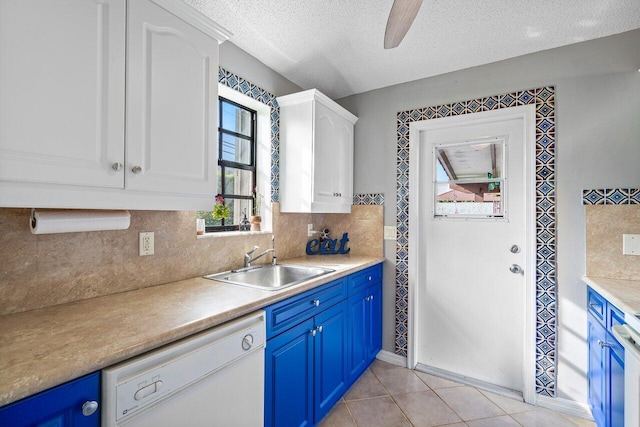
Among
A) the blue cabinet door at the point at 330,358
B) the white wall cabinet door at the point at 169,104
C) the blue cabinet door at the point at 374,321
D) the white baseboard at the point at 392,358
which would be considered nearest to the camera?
the white wall cabinet door at the point at 169,104

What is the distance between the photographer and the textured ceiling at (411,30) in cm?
167

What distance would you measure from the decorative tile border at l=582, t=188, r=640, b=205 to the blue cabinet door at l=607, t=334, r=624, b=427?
862 millimetres

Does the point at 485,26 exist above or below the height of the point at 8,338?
above

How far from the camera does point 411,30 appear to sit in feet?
6.24

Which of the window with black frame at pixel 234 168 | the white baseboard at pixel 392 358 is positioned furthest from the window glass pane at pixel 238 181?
the white baseboard at pixel 392 358

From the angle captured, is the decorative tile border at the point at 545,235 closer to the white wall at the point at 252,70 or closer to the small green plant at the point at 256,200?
the white wall at the point at 252,70

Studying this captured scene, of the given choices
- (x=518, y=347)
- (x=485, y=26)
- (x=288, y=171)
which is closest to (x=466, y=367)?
(x=518, y=347)

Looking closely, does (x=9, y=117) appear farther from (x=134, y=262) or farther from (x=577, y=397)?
(x=577, y=397)

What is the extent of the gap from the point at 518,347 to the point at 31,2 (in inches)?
124

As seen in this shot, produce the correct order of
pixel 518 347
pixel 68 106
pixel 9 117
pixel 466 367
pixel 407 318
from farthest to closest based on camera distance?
pixel 407 318 < pixel 466 367 < pixel 518 347 < pixel 68 106 < pixel 9 117

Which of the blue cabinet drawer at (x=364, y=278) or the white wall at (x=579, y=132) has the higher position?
the white wall at (x=579, y=132)

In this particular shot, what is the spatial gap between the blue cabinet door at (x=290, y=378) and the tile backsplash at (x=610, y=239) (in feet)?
6.04

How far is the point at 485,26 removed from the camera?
1848mm

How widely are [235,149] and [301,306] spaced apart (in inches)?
51.6
